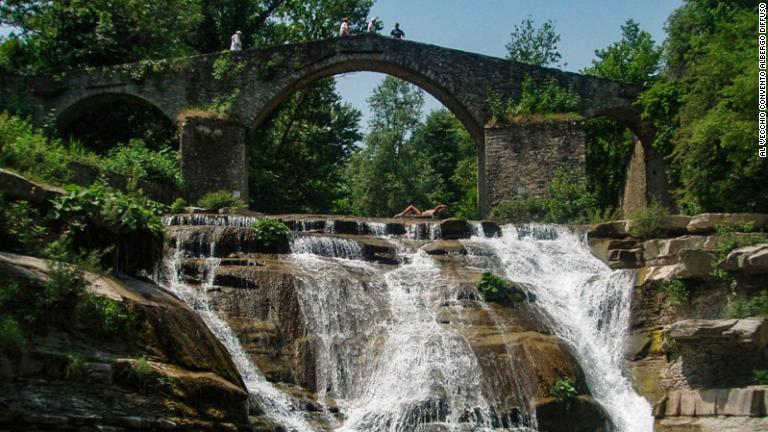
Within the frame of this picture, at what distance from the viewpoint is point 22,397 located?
28.6 ft

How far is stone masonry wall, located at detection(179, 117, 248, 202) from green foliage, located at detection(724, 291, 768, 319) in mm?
12832

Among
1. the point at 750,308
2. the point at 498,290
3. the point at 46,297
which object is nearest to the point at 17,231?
the point at 46,297

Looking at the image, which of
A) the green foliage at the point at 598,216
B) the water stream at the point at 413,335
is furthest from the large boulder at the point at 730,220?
the green foliage at the point at 598,216

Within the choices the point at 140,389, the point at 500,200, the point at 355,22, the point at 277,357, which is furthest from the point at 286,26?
the point at 140,389

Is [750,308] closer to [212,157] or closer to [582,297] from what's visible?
[582,297]

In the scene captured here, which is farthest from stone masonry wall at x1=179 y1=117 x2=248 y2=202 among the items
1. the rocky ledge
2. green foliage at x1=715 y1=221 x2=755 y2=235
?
green foliage at x1=715 y1=221 x2=755 y2=235

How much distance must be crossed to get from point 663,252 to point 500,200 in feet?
26.0

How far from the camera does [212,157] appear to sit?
2409cm

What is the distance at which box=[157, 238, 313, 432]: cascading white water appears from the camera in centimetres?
1191

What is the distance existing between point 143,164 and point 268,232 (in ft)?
23.0

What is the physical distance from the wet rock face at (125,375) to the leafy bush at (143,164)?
10553mm

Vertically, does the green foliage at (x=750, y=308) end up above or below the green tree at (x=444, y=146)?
below

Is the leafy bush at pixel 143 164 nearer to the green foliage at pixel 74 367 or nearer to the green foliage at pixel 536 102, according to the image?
the green foliage at pixel 536 102

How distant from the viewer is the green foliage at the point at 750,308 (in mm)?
14422
